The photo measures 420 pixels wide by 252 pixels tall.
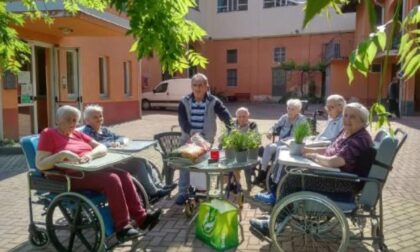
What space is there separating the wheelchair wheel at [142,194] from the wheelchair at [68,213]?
1.38 ft

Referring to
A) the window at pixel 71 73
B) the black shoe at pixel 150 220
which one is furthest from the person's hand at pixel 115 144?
the window at pixel 71 73

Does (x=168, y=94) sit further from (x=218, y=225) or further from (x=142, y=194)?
(x=218, y=225)

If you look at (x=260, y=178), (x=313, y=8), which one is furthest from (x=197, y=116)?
(x=313, y=8)

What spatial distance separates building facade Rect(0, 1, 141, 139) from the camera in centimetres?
1045

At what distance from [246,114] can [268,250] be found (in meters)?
2.58

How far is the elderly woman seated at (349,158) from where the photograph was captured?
3893 mm

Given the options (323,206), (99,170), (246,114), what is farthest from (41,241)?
(246,114)

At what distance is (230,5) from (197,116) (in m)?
29.4

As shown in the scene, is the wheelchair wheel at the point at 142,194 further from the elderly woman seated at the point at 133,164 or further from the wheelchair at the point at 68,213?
the wheelchair at the point at 68,213

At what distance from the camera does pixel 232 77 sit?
34.2 m

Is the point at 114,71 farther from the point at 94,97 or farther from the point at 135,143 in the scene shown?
the point at 135,143

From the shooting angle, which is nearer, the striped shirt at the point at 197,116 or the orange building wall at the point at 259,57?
the striped shirt at the point at 197,116

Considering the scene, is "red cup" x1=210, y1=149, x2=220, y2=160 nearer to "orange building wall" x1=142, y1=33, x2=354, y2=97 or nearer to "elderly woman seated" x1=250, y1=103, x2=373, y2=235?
"elderly woman seated" x1=250, y1=103, x2=373, y2=235

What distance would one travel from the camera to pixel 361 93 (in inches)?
1014
